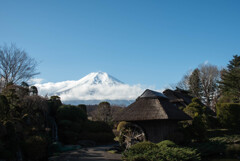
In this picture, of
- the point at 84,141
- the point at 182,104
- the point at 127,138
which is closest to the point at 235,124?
the point at 182,104

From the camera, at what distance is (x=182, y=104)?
34938 millimetres

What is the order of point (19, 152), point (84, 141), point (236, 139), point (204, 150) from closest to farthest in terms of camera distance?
1. point (19, 152)
2. point (204, 150)
3. point (236, 139)
4. point (84, 141)

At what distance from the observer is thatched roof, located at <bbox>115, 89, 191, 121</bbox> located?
57.8 ft

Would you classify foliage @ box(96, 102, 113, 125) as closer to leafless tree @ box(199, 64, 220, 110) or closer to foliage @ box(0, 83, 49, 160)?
foliage @ box(0, 83, 49, 160)

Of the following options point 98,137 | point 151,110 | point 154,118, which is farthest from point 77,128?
point 154,118

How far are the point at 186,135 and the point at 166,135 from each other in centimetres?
205

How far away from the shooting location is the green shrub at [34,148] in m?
15.0

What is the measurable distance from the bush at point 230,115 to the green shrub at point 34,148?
22.7 meters

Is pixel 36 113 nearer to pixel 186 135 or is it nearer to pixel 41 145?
pixel 41 145

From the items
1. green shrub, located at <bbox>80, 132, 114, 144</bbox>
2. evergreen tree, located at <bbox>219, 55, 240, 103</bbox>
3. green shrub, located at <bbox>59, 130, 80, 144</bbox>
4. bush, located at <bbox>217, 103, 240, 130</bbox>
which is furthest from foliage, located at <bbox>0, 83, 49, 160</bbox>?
evergreen tree, located at <bbox>219, 55, 240, 103</bbox>

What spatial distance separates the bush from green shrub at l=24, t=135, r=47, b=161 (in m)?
22.7

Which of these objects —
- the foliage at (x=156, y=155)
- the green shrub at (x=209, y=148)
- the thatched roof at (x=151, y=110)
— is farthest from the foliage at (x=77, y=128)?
the foliage at (x=156, y=155)

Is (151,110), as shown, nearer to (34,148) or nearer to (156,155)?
(156,155)

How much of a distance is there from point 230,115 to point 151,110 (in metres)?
15.3
